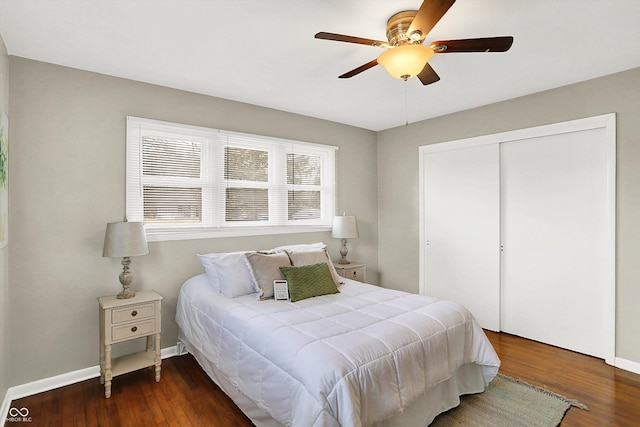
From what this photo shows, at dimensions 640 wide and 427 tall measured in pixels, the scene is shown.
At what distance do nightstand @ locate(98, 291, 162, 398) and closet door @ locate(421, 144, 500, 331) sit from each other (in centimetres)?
323

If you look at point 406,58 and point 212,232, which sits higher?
point 406,58

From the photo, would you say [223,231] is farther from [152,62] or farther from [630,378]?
[630,378]

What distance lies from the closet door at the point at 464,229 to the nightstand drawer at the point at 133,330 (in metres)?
3.26

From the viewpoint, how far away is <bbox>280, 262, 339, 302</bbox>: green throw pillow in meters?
2.78

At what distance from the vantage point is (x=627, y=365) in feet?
9.52

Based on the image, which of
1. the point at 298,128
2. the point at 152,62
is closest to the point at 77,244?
the point at 152,62

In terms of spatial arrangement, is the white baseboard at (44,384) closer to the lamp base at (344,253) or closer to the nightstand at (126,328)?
the nightstand at (126,328)

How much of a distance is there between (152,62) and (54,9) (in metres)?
0.73

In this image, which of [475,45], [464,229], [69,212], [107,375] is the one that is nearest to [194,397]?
[107,375]

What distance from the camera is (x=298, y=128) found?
415 centimetres

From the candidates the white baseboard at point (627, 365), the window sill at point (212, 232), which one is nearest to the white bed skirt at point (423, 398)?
the window sill at point (212, 232)

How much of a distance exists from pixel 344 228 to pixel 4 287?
3.16 meters

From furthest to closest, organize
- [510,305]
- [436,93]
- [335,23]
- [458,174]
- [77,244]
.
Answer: [458,174], [510,305], [436,93], [77,244], [335,23]

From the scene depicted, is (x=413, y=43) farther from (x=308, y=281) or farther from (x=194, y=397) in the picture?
(x=194, y=397)
